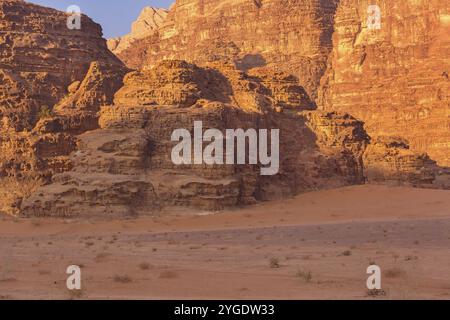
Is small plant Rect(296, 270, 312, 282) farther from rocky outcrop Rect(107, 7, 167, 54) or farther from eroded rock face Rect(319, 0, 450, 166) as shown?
rocky outcrop Rect(107, 7, 167, 54)

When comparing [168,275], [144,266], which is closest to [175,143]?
[144,266]

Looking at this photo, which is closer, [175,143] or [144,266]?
[144,266]

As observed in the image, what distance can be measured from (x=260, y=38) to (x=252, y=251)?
80627 mm

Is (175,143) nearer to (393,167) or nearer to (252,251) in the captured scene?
(252,251)

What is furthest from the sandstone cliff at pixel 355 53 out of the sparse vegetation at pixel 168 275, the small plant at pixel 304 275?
the sparse vegetation at pixel 168 275

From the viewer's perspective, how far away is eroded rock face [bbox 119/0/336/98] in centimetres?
8869

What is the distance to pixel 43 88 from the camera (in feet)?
111

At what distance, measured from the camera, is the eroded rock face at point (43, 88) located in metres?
27.9

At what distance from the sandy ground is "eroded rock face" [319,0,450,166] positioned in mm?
46135

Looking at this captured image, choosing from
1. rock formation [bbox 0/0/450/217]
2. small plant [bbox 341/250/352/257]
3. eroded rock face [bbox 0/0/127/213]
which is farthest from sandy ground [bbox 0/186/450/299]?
eroded rock face [bbox 0/0/127/213]

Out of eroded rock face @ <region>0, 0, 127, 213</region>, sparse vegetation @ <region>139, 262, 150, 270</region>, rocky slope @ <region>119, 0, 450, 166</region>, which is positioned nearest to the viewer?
sparse vegetation @ <region>139, 262, 150, 270</region>

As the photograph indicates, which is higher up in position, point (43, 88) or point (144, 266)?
point (43, 88)
